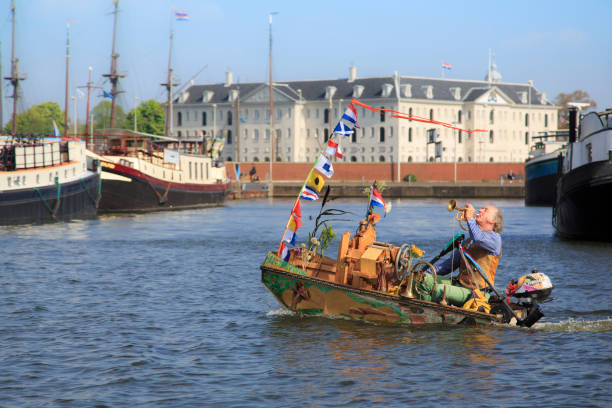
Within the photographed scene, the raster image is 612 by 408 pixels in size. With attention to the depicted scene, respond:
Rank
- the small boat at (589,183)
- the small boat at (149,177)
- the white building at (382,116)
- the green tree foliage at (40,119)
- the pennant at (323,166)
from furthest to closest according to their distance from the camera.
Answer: the green tree foliage at (40,119)
the white building at (382,116)
the small boat at (149,177)
the small boat at (589,183)
the pennant at (323,166)

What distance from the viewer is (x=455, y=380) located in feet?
41.2

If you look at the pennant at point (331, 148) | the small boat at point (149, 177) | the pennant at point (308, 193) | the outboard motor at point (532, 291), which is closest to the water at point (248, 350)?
the outboard motor at point (532, 291)

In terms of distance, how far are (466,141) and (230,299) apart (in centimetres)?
12144

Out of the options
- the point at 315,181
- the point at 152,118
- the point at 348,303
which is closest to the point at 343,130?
the point at 315,181

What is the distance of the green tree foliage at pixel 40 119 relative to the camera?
160462 mm

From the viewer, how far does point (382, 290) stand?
15.5 meters

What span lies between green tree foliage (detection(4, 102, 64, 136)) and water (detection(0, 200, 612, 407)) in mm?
140680

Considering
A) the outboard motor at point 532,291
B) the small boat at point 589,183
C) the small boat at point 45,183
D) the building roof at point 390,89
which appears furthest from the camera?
the building roof at point 390,89

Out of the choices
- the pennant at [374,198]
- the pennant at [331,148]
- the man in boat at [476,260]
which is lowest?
the man in boat at [476,260]

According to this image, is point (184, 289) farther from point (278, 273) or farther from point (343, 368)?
point (343, 368)

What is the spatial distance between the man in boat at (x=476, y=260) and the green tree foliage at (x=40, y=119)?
14765 centimetres

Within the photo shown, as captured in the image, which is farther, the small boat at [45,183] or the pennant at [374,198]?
the small boat at [45,183]

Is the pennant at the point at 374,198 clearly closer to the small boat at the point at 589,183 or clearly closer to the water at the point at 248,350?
the water at the point at 248,350

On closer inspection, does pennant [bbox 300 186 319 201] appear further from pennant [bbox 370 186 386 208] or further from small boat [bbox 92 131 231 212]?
small boat [bbox 92 131 231 212]
